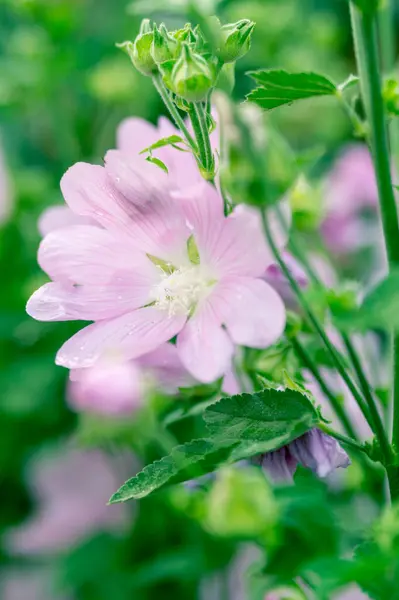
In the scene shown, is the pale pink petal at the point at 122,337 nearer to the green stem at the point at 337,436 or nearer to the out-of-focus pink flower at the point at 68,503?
the green stem at the point at 337,436

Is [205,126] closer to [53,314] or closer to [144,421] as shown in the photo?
[53,314]

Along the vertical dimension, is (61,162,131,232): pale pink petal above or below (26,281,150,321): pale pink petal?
above

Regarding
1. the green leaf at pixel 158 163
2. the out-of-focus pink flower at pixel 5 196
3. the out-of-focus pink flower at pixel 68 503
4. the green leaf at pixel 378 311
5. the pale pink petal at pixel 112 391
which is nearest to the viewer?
the green leaf at pixel 378 311

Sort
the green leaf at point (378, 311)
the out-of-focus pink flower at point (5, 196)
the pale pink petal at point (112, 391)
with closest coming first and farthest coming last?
the green leaf at point (378, 311) < the pale pink petal at point (112, 391) < the out-of-focus pink flower at point (5, 196)

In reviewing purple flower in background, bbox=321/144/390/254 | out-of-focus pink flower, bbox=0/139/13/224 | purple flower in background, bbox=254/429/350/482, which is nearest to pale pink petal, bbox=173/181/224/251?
purple flower in background, bbox=254/429/350/482

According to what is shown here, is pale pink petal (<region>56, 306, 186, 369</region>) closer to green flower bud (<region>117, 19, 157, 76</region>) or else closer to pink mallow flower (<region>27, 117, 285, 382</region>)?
pink mallow flower (<region>27, 117, 285, 382</region>)

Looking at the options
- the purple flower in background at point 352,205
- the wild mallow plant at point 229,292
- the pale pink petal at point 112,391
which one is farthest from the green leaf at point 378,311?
the purple flower in background at point 352,205

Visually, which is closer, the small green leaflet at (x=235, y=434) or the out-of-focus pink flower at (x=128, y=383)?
the small green leaflet at (x=235, y=434)

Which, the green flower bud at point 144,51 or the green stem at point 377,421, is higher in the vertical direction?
the green flower bud at point 144,51
